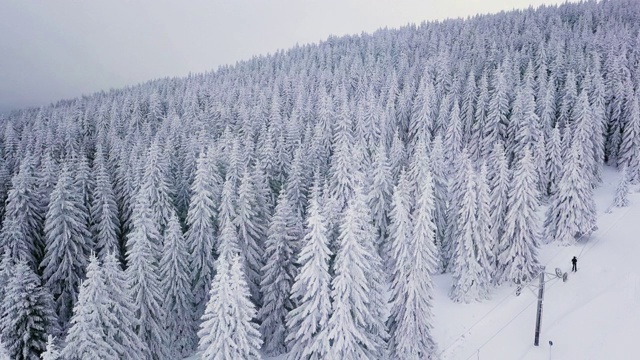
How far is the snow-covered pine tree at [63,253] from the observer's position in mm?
35625

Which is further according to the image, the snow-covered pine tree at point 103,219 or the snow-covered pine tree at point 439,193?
the snow-covered pine tree at point 439,193

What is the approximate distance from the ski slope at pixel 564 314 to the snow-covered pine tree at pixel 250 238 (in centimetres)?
1509

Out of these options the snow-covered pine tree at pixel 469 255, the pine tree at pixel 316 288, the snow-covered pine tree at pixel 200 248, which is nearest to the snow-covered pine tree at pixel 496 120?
the snow-covered pine tree at pixel 469 255

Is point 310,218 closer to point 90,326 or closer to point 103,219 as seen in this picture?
point 90,326

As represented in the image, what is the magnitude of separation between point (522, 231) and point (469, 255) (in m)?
5.07

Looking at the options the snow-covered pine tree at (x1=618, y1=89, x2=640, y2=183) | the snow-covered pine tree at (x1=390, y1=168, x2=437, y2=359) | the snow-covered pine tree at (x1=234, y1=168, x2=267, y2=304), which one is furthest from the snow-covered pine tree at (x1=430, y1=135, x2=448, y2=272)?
the snow-covered pine tree at (x1=618, y1=89, x2=640, y2=183)

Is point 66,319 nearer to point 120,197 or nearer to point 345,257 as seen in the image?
point 120,197

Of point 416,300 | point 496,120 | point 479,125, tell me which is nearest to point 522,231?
point 416,300

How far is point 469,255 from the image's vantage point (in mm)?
36219

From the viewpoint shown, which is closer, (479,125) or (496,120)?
(496,120)

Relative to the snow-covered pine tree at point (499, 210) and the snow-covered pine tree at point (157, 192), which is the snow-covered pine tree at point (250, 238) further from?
the snow-covered pine tree at point (499, 210)

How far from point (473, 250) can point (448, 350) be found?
8.82 meters

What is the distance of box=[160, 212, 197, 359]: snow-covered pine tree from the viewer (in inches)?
1281

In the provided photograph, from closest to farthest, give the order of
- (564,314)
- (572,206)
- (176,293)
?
(176,293) < (564,314) < (572,206)
